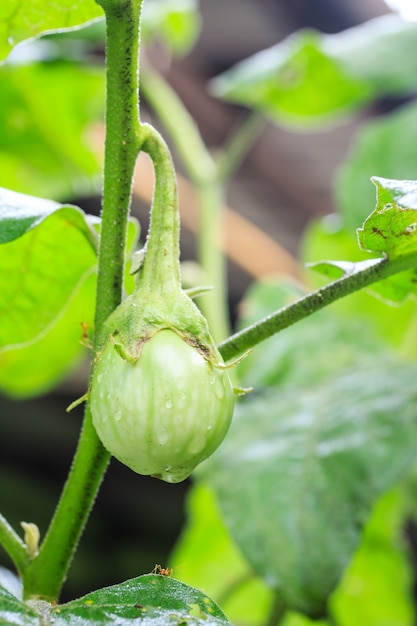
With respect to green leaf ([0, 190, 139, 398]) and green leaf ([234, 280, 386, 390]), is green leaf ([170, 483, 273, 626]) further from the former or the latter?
green leaf ([0, 190, 139, 398])

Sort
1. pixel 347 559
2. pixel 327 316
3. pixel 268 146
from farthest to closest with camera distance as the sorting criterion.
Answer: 1. pixel 268 146
2. pixel 327 316
3. pixel 347 559

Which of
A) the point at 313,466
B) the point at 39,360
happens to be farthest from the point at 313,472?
the point at 39,360

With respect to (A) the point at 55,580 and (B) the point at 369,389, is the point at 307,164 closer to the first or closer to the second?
(B) the point at 369,389

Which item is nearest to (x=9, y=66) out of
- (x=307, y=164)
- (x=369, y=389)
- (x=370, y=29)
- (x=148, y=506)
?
(x=370, y=29)

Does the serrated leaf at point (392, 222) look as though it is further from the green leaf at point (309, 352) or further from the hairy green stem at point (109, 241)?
the green leaf at point (309, 352)

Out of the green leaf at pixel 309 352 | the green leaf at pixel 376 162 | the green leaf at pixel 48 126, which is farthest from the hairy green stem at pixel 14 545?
the green leaf at pixel 48 126

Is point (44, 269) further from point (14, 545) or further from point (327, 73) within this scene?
point (327, 73)

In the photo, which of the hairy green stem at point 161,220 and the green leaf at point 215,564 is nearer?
the hairy green stem at point 161,220

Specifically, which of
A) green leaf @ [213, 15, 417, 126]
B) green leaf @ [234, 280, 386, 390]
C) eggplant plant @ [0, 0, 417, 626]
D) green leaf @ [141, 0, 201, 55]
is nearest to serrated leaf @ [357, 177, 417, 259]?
eggplant plant @ [0, 0, 417, 626]
